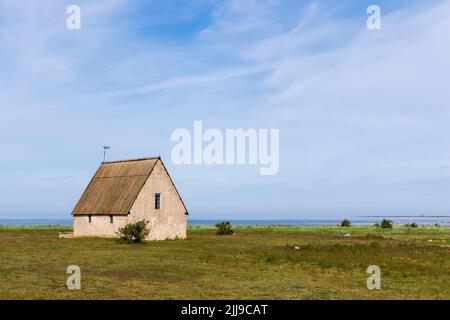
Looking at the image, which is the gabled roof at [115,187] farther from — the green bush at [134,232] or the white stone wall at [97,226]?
the green bush at [134,232]

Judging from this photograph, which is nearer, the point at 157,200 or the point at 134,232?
the point at 134,232

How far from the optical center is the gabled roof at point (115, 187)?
160 ft

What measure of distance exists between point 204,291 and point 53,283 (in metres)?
5.74

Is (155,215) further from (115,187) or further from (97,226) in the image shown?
(97,226)

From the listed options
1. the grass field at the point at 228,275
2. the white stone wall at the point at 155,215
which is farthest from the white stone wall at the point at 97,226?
the grass field at the point at 228,275

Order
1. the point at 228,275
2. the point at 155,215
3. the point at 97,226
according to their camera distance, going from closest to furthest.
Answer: the point at 228,275 < the point at 155,215 < the point at 97,226

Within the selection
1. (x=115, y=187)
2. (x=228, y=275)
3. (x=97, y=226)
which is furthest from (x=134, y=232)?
(x=228, y=275)

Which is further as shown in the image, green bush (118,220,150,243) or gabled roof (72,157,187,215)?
gabled roof (72,157,187,215)

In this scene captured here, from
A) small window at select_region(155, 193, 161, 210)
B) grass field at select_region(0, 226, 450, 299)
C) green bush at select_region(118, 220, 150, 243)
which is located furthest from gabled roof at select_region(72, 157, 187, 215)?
grass field at select_region(0, 226, 450, 299)

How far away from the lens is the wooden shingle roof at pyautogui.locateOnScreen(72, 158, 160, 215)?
1917 inches

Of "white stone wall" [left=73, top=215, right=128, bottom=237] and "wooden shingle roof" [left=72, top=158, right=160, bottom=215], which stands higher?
"wooden shingle roof" [left=72, top=158, right=160, bottom=215]

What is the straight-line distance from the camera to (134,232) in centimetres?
4312

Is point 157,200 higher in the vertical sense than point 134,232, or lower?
higher

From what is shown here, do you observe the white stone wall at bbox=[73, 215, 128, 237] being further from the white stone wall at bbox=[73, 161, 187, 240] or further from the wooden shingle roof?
the wooden shingle roof
